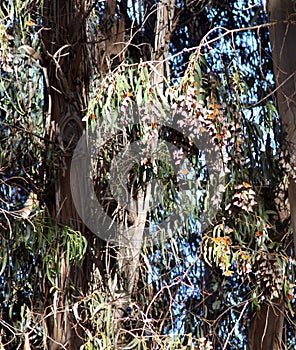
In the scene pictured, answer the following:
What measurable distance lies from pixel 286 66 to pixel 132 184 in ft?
3.41

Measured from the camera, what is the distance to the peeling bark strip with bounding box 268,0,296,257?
3.18 meters

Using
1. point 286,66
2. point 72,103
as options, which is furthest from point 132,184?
point 286,66

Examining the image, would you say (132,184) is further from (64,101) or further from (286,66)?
(286,66)

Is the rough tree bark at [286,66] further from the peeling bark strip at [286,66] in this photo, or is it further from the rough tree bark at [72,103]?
the rough tree bark at [72,103]

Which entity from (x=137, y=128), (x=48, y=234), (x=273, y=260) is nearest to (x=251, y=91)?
(x=137, y=128)

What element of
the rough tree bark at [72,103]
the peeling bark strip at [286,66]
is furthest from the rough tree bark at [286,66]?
the rough tree bark at [72,103]

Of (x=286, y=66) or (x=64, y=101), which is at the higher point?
(x=286, y=66)

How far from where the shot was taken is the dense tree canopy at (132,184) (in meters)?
3.45

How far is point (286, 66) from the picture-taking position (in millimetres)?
3199

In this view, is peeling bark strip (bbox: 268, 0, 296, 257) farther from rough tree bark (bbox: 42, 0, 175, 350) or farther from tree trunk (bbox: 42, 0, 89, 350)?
tree trunk (bbox: 42, 0, 89, 350)

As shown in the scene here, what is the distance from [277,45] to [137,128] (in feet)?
2.57

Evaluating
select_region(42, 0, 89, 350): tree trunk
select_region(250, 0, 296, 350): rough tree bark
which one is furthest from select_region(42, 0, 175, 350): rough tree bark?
select_region(250, 0, 296, 350): rough tree bark

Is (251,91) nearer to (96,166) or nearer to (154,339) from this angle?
(96,166)

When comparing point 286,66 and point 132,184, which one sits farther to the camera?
point 132,184
